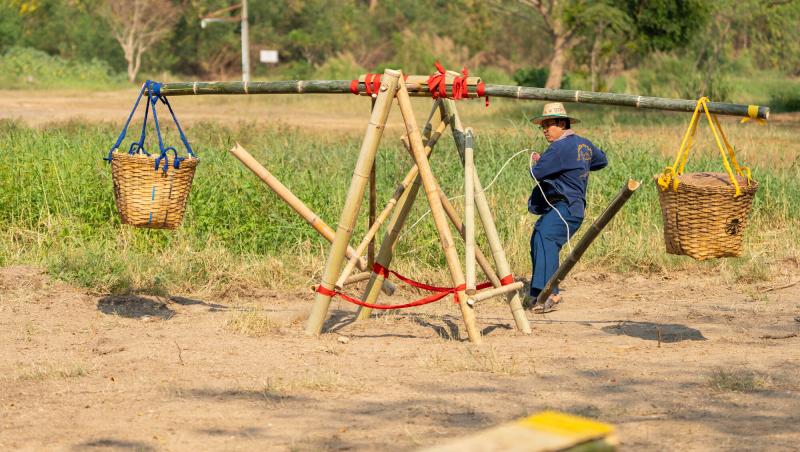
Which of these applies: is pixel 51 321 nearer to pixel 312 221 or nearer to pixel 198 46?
pixel 312 221

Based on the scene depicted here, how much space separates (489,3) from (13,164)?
25357mm

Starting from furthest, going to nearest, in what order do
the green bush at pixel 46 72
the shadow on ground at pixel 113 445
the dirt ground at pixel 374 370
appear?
the green bush at pixel 46 72, the dirt ground at pixel 374 370, the shadow on ground at pixel 113 445

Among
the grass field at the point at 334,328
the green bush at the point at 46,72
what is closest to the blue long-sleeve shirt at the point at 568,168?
the grass field at the point at 334,328

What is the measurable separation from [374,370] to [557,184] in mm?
2451

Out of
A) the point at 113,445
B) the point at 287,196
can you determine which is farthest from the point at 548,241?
the point at 113,445

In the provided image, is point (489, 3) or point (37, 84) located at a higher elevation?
point (489, 3)

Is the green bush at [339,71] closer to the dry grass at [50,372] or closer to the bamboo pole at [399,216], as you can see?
the bamboo pole at [399,216]

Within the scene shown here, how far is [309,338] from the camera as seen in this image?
6.96m

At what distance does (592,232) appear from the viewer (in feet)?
22.4

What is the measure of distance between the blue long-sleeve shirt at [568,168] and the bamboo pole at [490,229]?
101cm

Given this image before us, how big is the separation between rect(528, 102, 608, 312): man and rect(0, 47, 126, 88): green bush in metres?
30.6

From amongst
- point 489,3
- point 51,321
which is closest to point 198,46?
point 489,3

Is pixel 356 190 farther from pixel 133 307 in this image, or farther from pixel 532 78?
pixel 532 78

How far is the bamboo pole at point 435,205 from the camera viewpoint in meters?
6.62
